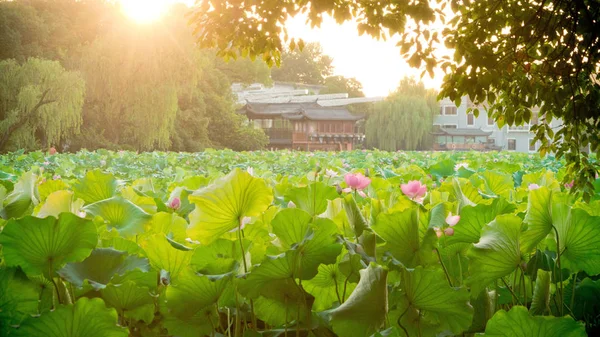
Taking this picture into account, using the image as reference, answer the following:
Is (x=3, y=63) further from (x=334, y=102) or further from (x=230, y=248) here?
(x=334, y=102)

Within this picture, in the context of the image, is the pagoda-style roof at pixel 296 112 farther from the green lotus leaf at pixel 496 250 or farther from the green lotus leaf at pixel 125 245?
the green lotus leaf at pixel 496 250

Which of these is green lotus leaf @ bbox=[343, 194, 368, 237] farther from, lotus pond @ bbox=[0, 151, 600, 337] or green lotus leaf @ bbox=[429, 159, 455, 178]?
green lotus leaf @ bbox=[429, 159, 455, 178]

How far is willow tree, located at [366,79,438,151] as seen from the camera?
5229cm

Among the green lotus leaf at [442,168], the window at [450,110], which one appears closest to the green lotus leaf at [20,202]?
the green lotus leaf at [442,168]

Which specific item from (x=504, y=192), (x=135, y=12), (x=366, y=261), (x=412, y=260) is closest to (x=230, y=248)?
(x=366, y=261)

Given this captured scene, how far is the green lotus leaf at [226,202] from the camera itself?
1032 millimetres

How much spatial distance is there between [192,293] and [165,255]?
0.44 feet

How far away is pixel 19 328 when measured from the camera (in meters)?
0.84

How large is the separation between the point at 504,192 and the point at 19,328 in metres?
1.75

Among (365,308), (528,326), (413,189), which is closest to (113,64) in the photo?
(413,189)

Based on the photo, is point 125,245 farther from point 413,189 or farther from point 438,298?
point 413,189

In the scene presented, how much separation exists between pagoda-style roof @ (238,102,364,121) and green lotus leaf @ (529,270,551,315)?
48.7 meters

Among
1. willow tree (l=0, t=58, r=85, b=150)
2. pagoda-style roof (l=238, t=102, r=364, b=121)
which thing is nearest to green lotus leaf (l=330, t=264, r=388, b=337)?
willow tree (l=0, t=58, r=85, b=150)

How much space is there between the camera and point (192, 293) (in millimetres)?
989
